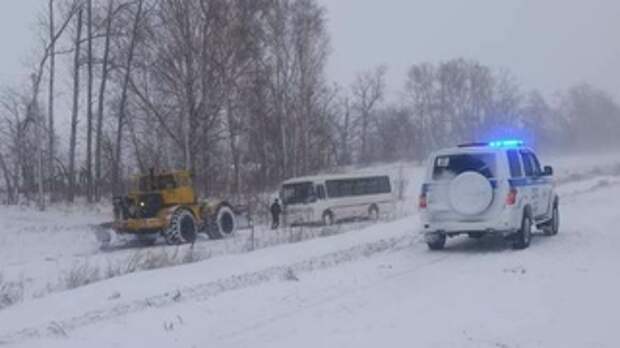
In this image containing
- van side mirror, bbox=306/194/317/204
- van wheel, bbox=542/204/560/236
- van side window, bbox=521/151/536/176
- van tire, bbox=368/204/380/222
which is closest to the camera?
van side window, bbox=521/151/536/176

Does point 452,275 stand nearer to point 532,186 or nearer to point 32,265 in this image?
point 532,186

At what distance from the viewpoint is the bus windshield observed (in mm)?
37812

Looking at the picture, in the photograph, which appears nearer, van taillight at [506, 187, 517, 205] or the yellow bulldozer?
van taillight at [506, 187, 517, 205]

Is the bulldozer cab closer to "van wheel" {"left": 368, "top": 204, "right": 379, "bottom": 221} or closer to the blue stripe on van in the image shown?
"van wheel" {"left": 368, "top": 204, "right": 379, "bottom": 221}

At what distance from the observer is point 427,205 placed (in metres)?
18.2

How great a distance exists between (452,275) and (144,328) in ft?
19.8

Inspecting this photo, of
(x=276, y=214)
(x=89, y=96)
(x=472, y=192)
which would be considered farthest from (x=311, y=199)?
(x=472, y=192)

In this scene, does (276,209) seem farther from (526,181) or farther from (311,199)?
(526,181)

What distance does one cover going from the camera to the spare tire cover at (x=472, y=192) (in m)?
17.5

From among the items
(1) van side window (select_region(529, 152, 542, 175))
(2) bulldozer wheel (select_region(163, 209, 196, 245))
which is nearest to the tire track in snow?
(1) van side window (select_region(529, 152, 542, 175))

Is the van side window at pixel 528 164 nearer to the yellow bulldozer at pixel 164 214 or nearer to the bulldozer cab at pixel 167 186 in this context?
the yellow bulldozer at pixel 164 214

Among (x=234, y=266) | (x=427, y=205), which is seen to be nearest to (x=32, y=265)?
(x=234, y=266)

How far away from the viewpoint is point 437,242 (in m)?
18.4

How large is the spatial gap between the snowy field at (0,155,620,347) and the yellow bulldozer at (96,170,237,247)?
857 centimetres
